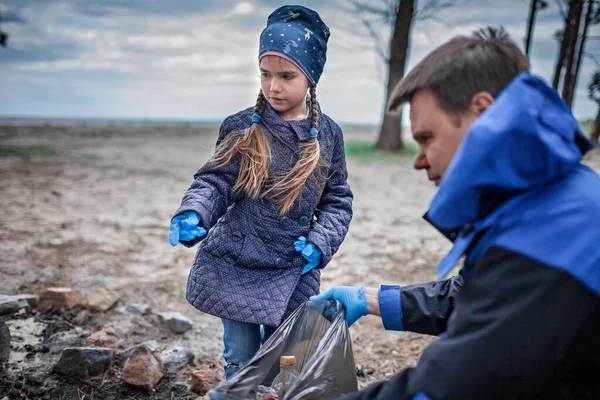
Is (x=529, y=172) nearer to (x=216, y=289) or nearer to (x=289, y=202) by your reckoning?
(x=289, y=202)

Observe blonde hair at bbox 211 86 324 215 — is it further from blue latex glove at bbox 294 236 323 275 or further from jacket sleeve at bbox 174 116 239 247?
blue latex glove at bbox 294 236 323 275

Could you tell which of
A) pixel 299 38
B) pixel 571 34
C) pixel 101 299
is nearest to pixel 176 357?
pixel 101 299

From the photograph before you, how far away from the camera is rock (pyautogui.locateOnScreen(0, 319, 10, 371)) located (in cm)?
250

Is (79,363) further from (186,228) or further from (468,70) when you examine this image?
(468,70)

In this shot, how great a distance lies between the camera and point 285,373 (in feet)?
5.67

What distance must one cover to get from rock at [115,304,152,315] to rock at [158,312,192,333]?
0.18 m

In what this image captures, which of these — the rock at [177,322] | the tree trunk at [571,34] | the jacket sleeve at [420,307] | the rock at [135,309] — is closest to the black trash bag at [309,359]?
the jacket sleeve at [420,307]

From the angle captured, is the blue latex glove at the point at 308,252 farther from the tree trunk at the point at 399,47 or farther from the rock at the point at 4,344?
the tree trunk at the point at 399,47

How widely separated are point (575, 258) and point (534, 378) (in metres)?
0.28

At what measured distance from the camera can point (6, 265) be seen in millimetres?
4039

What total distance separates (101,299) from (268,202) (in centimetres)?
182

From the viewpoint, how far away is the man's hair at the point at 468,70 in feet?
3.95

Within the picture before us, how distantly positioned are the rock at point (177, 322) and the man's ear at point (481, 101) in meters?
2.47

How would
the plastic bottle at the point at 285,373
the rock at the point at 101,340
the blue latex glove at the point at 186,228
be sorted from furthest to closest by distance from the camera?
the rock at the point at 101,340
the blue latex glove at the point at 186,228
the plastic bottle at the point at 285,373
